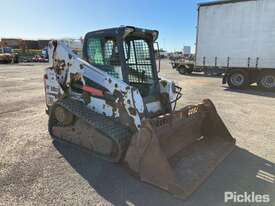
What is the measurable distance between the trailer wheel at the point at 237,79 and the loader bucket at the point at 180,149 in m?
10.3

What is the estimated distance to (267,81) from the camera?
45.3ft

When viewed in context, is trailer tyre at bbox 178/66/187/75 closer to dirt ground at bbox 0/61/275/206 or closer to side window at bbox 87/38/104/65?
dirt ground at bbox 0/61/275/206

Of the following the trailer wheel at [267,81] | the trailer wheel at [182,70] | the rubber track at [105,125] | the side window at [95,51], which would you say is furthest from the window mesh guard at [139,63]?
the trailer wheel at [182,70]

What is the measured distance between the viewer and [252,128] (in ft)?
21.4

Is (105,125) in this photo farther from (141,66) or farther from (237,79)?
(237,79)

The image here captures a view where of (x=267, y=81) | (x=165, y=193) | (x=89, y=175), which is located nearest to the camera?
(x=165, y=193)

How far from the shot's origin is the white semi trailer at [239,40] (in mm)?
13359

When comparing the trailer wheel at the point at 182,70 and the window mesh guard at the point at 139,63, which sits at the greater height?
the window mesh guard at the point at 139,63

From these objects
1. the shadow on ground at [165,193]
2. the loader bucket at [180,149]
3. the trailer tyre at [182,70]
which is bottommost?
the shadow on ground at [165,193]

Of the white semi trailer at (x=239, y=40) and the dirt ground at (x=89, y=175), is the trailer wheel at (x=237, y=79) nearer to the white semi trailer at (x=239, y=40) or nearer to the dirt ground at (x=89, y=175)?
the white semi trailer at (x=239, y=40)

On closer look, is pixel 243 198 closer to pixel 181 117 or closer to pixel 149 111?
pixel 181 117

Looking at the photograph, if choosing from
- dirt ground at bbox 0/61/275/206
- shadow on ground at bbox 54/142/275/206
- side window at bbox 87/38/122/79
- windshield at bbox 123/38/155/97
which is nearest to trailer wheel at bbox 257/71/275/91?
dirt ground at bbox 0/61/275/206

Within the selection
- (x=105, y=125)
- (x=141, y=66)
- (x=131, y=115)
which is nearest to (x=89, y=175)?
(x=105, y=125)

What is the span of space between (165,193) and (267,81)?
41.7 ft
